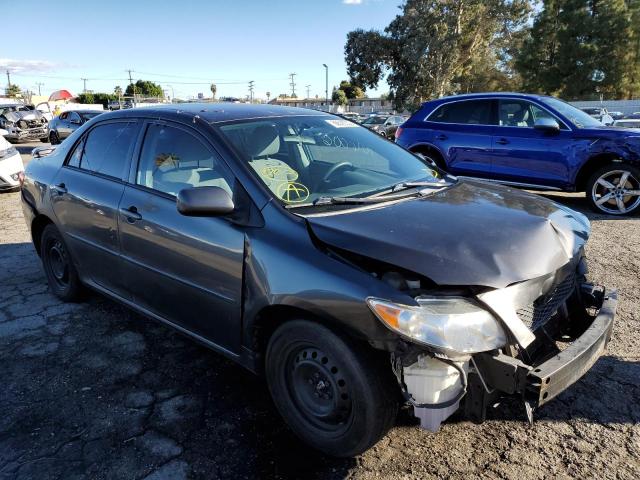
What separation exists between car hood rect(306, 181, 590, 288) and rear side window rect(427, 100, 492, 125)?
5438 millimetres

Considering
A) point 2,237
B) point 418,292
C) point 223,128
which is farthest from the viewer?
point 2,237

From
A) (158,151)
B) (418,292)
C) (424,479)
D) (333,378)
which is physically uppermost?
(158,151)

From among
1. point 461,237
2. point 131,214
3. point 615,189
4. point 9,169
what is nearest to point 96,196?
point 131,214

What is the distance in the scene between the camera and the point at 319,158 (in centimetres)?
320

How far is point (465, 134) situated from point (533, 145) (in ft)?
3.62

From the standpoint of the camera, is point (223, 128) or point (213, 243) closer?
point (213, 243)

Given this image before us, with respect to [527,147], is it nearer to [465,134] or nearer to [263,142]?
[465,134]

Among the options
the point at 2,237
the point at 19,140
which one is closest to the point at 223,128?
the point at 2,237

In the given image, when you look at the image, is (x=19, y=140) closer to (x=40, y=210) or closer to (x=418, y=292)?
(x=40, y=210)

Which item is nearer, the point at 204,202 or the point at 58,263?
the point at 204,202

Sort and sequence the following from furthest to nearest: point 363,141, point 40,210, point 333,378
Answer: point 40,210, point 363,141, point 333,378

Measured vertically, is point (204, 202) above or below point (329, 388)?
above

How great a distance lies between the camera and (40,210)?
416cm

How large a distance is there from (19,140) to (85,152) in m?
21.4
